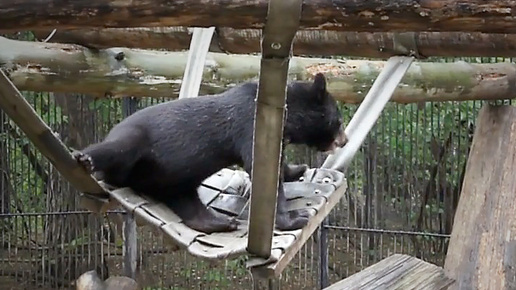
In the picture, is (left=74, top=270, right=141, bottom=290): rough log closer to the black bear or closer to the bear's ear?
the black bear

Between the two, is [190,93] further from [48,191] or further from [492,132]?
[48,191]

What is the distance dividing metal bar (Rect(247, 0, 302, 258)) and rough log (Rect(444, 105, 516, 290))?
6.40ft

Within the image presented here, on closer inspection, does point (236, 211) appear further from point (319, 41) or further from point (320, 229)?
point (320, 229)

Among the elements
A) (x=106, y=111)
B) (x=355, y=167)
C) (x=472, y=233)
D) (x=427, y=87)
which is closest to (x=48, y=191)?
(x=106, y=111)

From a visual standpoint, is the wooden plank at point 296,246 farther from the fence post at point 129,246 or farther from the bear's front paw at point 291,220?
the fence post at point 129,246

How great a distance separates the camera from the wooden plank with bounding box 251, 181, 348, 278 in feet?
6.44

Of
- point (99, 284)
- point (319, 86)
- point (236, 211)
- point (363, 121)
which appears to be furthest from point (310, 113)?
point (99, 284)

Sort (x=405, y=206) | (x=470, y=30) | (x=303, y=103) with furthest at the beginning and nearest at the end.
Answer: (x=405, y=206) → (x=303, y=103) → (x=470, y=30)

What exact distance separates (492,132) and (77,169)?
2.07 metres

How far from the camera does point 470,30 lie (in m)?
1.57

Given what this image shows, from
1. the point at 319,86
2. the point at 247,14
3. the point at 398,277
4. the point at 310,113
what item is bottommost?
the point at 398,277

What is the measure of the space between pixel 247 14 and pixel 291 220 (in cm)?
109

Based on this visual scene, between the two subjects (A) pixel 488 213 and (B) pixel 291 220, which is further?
(A) pixel 488 213

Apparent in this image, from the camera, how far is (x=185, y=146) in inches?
109
